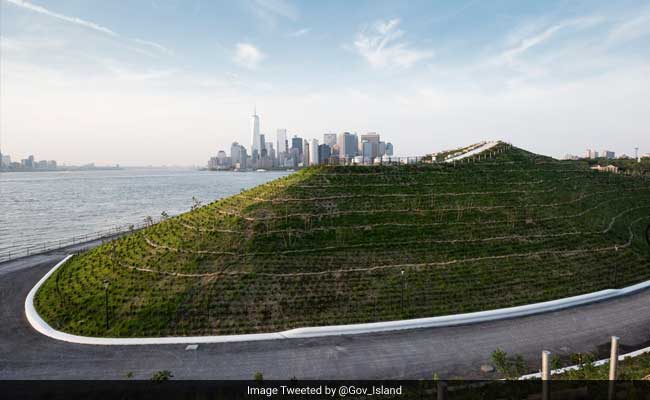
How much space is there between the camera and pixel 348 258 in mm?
28859

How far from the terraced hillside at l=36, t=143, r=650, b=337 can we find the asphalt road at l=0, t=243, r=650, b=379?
6.80 ft

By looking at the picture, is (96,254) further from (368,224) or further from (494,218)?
(494,218)

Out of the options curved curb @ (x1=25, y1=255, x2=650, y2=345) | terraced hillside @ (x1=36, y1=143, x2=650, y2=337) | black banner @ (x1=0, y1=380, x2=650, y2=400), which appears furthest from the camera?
terraced hillside @ (x1=36, y1=143, x2=650, y2=337)

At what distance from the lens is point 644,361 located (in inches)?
620

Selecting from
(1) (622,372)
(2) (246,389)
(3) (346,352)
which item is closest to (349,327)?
(3) (346,352)

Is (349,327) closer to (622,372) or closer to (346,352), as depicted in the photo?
(346,352)

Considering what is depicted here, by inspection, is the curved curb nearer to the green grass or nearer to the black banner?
the black banner

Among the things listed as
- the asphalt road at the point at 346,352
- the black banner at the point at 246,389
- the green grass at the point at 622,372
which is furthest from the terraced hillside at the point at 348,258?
the green grass at the point at 622,372

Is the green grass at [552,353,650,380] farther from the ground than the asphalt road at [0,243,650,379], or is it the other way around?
the green grass at [552,353,650,380]

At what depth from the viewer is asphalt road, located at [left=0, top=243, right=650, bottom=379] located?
17828mm

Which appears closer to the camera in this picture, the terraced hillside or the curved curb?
the curved curb

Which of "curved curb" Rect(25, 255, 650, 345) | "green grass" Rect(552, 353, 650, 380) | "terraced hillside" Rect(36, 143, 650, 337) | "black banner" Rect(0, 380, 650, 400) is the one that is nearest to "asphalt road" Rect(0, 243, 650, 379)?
"curved curb" Rect(25, 255, 650, 345)

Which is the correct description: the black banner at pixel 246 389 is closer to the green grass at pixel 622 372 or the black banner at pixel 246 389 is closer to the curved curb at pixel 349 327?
the green grass at pixel 622 372

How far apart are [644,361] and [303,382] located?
15728 mm
